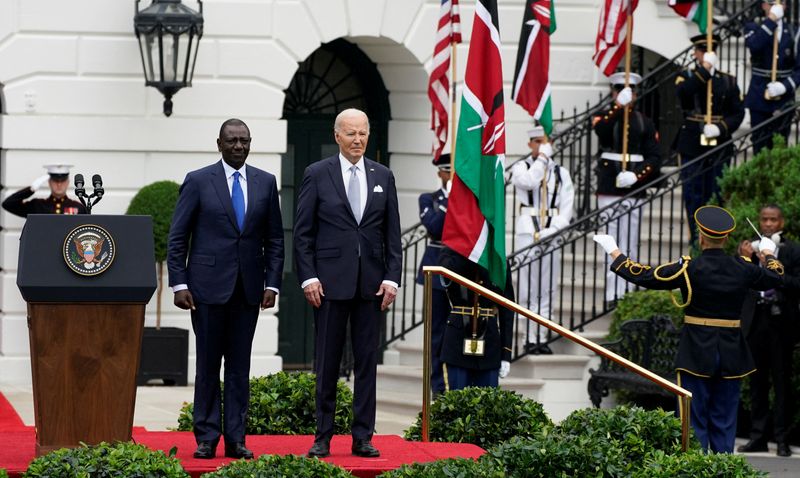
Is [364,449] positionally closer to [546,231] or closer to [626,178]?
[546,231]

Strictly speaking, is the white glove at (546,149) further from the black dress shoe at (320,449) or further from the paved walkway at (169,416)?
the black dress shoe at (320,449)

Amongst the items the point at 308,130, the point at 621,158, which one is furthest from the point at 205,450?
the point at 308,130

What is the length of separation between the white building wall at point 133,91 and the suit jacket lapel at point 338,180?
323 inches

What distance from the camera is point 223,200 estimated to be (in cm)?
988

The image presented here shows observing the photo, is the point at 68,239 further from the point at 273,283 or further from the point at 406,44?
the point at 406,44

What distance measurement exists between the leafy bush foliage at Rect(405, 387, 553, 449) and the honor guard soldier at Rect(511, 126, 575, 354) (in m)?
5.78

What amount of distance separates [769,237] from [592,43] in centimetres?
539

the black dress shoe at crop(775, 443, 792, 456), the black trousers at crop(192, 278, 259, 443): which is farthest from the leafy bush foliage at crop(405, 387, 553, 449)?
the black dress shoe at crop(775, 443, 792, 456)

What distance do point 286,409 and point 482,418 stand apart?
4.06 feet

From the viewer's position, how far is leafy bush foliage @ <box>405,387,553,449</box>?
445 inches

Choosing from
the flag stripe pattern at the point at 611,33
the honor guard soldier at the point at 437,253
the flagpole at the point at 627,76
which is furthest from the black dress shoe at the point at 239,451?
the flag stripe pattern at the point at 611,33

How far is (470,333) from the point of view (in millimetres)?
13281

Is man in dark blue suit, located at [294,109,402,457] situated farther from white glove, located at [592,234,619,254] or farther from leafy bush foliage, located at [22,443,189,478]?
white glove, located at [592,234,619,254]

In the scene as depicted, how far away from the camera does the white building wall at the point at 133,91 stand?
1783cm
